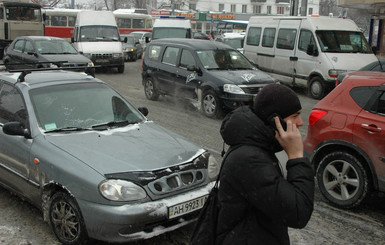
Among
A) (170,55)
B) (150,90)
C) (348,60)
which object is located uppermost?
(170,55)

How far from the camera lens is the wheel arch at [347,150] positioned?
15.1 ft

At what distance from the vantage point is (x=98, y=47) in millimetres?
18438

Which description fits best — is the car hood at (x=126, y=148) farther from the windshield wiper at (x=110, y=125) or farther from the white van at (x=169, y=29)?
the white van at (x=169, y=29)

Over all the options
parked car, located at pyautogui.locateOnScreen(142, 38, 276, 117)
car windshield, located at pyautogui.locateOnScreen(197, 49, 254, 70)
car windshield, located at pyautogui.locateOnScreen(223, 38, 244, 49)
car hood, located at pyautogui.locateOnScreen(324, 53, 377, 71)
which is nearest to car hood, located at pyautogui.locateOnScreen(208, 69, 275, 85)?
parked car, located at pyautogui.locateOnScreen(142, 38, 276, 117)

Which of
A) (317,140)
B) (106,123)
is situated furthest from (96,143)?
(317,140)

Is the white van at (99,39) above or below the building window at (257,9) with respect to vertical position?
below

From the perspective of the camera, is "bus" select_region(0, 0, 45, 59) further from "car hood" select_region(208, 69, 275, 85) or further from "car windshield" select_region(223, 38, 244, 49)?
"car hood" select_region(208, 69, 275, 85)

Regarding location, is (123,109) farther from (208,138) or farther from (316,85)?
(316,85)

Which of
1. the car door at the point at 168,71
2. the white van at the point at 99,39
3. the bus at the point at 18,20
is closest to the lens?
the car door at the point at 168,71

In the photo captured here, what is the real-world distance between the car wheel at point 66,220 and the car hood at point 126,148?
0.40m

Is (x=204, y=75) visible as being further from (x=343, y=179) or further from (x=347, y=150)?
(x=343, y=179)

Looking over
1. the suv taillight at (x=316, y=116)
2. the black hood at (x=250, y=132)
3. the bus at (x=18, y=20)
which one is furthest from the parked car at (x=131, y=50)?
the black hood at (x=250, y=132)

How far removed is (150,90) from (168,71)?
3.97 ft

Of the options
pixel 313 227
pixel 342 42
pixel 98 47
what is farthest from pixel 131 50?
pixel 313 227
